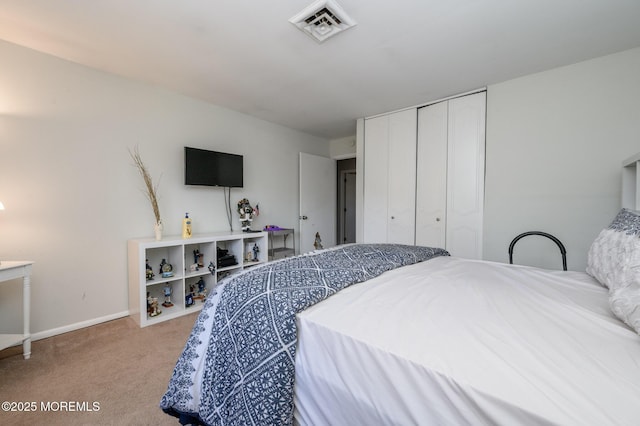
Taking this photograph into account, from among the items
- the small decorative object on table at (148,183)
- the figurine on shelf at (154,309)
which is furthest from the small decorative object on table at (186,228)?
the figurine on shelf at (154,309)

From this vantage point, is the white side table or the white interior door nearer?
the white side table

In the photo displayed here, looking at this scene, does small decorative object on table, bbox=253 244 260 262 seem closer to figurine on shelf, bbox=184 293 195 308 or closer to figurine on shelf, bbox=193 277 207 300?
figurine on shelf, bbox=193 277 207 300

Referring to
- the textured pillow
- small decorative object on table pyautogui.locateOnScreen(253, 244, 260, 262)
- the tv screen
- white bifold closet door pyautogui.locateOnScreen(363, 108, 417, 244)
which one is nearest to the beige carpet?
small decorative object on table pyautogui.locateOnScreen(253, 244, 260, 262)

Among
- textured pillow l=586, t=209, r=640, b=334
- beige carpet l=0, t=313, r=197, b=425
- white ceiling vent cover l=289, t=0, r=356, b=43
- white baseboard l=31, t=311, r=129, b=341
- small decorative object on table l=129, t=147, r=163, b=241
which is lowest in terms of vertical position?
beige carpet l=0, t=313, r=197, b=425

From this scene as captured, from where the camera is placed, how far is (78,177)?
8.05 ft

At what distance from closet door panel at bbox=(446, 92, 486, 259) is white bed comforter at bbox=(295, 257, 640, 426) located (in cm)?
183

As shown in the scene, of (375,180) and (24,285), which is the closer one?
(24,285)

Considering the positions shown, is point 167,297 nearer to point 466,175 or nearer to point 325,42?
point 325,42

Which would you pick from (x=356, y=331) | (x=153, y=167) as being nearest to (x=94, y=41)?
(x=153, y=167)

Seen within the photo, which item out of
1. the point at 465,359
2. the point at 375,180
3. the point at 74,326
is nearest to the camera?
the point at 465,359

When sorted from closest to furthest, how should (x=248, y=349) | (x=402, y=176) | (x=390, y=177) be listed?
(x=248, y=349), (x=402, y=176), (x=390, y=177)

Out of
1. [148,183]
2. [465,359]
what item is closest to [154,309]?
[148,183]

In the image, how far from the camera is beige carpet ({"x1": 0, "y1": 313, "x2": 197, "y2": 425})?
4.67 feet

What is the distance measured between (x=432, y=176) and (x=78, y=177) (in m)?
3.60
